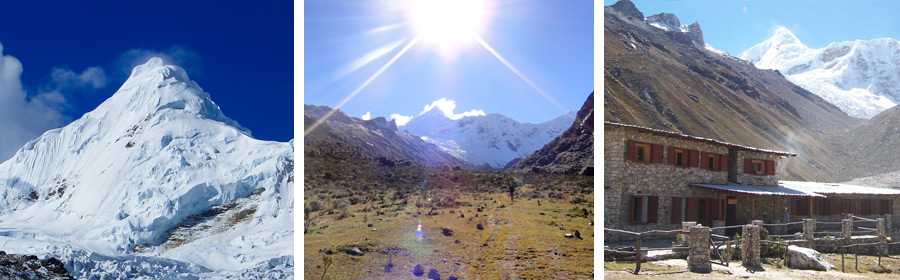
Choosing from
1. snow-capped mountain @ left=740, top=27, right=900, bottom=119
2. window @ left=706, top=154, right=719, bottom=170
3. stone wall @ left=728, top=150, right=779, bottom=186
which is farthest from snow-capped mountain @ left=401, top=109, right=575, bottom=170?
snow-capped mountain @ left=740, top=27, right=900, bottom=119

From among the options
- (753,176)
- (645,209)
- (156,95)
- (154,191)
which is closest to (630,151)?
(645,209)

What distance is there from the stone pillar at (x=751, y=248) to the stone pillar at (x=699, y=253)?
1249 millimetres

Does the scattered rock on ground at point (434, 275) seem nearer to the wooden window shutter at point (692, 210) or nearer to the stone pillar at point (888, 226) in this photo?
the wooden window shutter at point (692, 210)

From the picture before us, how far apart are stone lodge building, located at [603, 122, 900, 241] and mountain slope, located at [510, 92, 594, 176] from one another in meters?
1.86

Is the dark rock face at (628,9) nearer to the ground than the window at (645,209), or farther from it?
farther from it

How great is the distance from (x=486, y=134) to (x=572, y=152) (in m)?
2.16

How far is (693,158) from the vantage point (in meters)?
9.25

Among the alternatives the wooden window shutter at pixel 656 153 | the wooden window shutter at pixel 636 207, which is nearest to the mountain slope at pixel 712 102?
the wooden window shutter at pixel 656 153

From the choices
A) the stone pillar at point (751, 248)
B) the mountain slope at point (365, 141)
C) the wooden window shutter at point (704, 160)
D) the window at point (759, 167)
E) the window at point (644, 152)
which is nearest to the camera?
the stone pillar at point (751, 248)

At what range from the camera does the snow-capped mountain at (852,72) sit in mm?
47812

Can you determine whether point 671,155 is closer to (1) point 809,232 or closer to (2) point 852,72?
(1) point 809,232

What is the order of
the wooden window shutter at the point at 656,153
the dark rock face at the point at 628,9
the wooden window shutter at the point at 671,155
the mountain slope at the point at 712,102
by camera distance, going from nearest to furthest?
the wooden window shutter at the point at 656,153, the wooden window shutter at the point at 671,155, the mountain slope at the point at 712,102, the dark rock face at the point at 628,9

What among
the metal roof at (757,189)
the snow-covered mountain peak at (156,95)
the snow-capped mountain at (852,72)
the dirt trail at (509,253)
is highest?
the snow-capped mountain at (852,72)

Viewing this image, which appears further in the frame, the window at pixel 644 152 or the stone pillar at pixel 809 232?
the stone pillar at pixel 809 232
